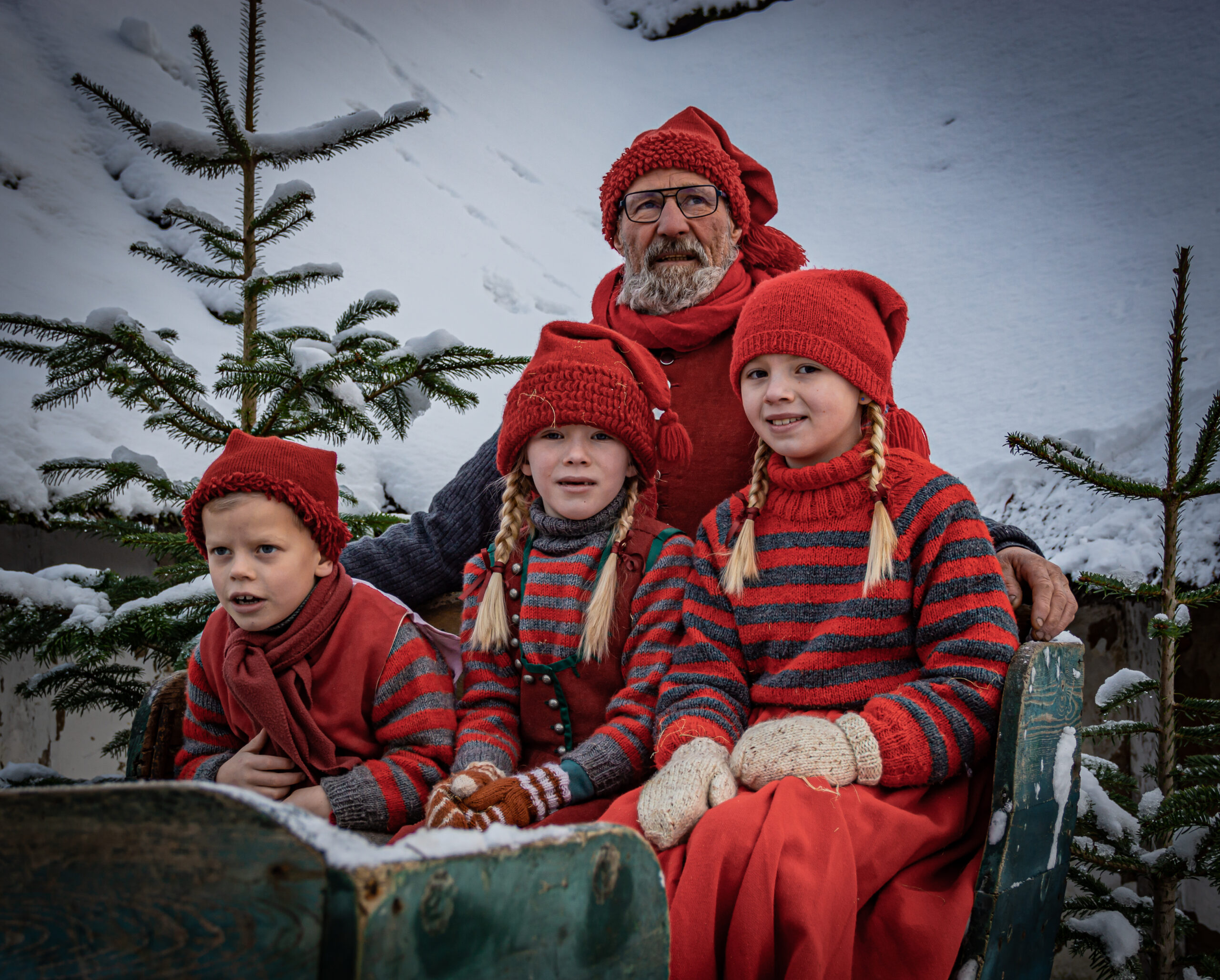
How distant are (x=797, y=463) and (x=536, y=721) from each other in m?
0.92

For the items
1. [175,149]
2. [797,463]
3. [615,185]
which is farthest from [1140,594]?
[175,149]

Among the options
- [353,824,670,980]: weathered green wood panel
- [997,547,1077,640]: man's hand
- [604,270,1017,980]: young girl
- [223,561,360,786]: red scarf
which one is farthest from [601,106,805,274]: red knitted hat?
[353,824,670,980]: weathered green wood panel

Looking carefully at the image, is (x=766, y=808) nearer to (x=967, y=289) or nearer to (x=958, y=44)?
(x=967, y=289)

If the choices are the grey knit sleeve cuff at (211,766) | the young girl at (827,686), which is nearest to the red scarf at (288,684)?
the grey knit sleeve cuff at (211,766)

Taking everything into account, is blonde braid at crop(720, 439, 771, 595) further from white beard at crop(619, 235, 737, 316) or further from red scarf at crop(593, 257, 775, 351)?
white beard at crop(619, 235, 737, 316)

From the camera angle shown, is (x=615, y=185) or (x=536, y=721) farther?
(x=615, y=185)

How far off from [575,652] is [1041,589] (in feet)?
3.54

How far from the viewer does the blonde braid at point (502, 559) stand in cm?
214

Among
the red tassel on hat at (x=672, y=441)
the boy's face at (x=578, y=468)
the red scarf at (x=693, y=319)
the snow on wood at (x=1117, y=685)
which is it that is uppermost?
the red scarf at (x=693, y=319)

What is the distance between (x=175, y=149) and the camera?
9.71 feet

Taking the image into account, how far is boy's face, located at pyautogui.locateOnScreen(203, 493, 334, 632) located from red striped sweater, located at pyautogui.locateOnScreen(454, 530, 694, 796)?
50cm

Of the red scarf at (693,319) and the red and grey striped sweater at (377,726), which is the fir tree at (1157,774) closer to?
the red scarf at (693,319)

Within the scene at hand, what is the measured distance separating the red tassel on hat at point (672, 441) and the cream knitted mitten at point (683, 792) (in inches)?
33.0

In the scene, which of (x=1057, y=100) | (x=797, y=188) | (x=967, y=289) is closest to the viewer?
(x=967, y=289)
